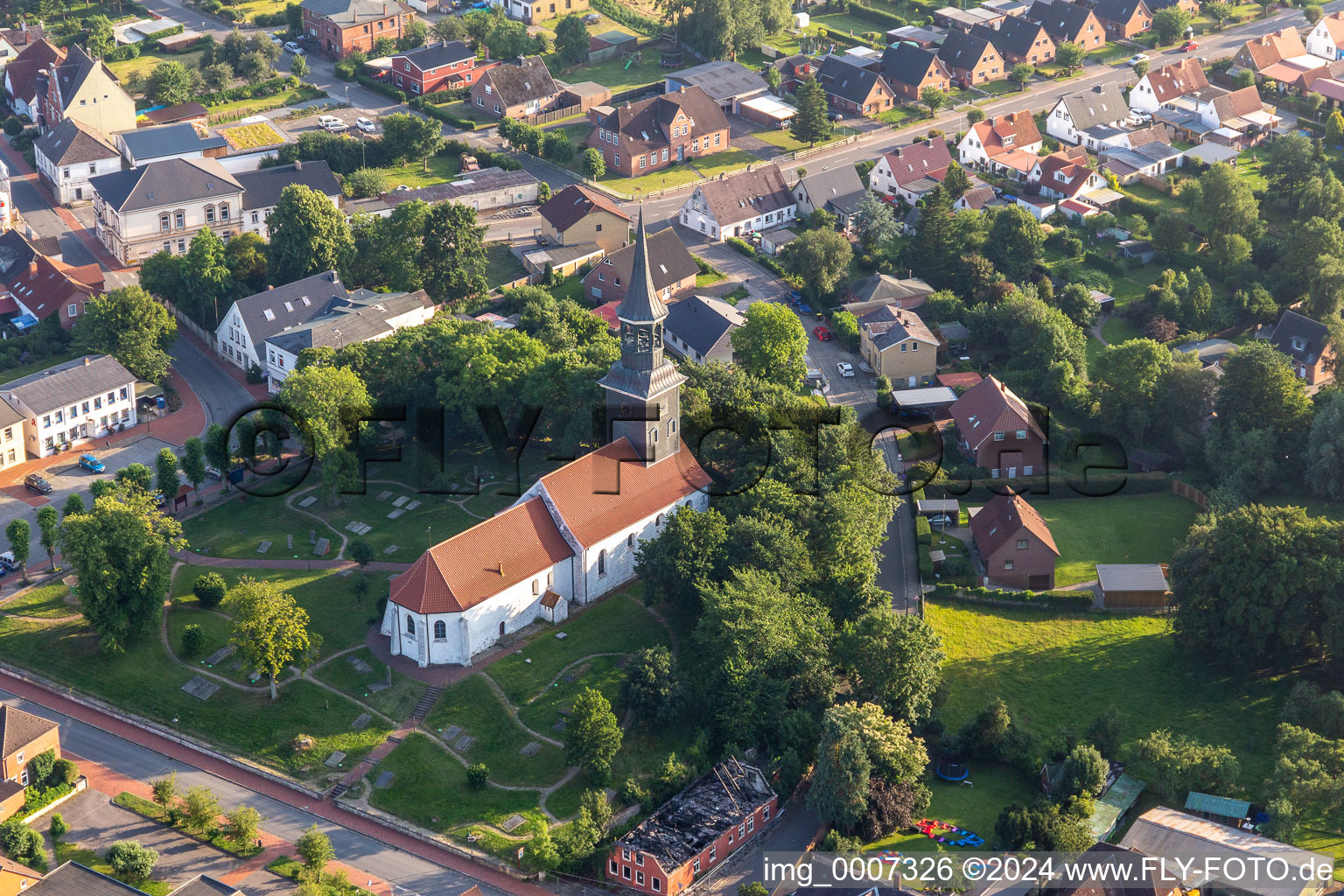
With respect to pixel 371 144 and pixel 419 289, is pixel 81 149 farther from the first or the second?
pixel 419 289

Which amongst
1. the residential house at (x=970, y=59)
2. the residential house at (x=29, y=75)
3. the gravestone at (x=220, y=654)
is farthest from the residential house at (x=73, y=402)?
the residential house at (x=970, y=59)

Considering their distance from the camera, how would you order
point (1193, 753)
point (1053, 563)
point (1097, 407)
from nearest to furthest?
point (1193, 753) < point (1053, 563) < point (1097, 407)

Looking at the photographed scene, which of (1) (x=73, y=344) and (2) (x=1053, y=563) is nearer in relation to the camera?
(2) (x=1053, y=563)

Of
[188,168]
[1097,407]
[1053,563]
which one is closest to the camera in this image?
[1053,563]

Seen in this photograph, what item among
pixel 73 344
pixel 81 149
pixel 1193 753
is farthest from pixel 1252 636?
pixel 81 149

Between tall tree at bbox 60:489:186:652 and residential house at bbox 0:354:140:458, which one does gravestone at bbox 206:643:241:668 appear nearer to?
tall tree at bbox 60:489:186:652

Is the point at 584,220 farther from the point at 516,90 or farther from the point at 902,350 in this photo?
the point at 516,90
